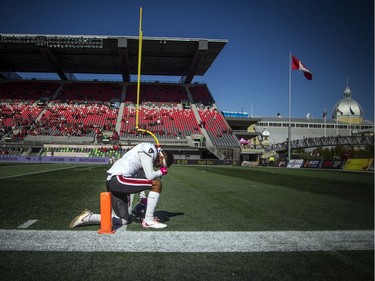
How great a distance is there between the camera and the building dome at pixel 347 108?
110275mm

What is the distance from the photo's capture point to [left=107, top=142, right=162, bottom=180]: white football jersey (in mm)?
5273

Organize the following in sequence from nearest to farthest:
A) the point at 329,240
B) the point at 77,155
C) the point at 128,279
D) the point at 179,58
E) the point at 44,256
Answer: the point at 128,279 < the point at 44,256 < the point at 329,240 < the point at 77,155 < the point at 179,58

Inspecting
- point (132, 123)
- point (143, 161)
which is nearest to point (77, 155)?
point (132, 123)

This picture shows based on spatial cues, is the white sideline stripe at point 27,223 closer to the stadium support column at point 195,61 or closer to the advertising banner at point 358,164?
the advertising banner at point 358,164

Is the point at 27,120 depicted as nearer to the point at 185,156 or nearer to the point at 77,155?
the point at 77,155

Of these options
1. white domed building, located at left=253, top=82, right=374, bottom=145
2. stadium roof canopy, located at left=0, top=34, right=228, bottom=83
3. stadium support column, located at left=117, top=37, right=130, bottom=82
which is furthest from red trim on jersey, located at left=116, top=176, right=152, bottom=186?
white domed building, located at left=253, top=82, right=374, bottom=145

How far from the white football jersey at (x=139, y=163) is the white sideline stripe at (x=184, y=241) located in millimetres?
976

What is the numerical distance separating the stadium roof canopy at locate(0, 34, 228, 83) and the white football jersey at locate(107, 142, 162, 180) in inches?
1519

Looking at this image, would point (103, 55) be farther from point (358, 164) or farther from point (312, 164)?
point (358, 164)

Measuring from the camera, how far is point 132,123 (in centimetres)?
4816

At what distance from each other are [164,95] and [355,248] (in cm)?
5254

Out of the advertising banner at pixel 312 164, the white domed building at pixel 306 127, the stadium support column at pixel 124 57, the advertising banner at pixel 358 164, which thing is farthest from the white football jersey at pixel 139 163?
the white domed building at pixel 306 127

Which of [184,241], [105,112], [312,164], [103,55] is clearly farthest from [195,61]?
[184,241]

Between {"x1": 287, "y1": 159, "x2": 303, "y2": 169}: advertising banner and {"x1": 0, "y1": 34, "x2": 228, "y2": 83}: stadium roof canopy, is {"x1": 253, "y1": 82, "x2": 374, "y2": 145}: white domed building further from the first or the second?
{"x1": 287, "y1": 159, "x2": 303, "y2": 169}: advertising banner
